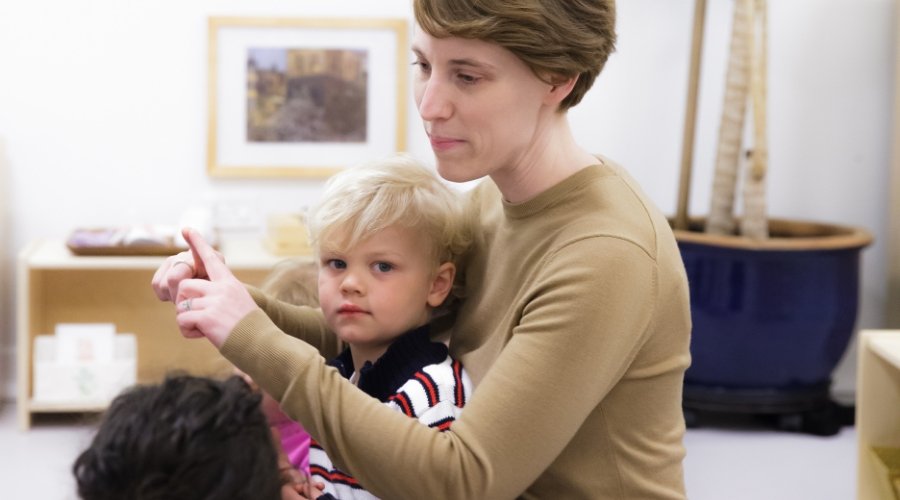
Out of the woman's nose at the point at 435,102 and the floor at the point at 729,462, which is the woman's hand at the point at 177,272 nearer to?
the woman's nose at the point at 435,102

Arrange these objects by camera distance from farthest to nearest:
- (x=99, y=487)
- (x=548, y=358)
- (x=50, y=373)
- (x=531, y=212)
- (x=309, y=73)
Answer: (x=309, y=73) < (x=50, y=373) < (x=531, y=212) < (x=548, y=358) < (x=99, y=487)

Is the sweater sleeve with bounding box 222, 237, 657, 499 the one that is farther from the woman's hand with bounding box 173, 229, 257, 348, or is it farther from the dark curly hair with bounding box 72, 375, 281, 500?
the dark curly hair with bounding box 72, 375, 281, 500

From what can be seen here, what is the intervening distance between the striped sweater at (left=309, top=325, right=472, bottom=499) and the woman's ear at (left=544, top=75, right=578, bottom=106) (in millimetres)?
373

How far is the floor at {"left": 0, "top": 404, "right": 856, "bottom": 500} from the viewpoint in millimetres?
3088

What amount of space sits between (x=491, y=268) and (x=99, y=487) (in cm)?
66

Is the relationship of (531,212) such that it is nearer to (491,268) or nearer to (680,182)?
(491,268)

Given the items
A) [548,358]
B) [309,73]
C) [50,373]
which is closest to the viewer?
[548,358]

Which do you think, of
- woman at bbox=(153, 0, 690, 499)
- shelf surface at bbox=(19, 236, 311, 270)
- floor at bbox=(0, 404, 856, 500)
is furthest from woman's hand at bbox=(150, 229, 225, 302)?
shelf surface at bbox=(19, 236, 311, 270)

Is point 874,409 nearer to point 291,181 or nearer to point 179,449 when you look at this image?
point 179,449

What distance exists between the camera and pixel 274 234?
360cm

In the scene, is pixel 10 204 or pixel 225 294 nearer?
pixel 225 294

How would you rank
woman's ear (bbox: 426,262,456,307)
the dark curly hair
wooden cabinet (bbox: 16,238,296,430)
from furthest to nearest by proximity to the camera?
wooden cabinet (bbox: 16,238,296,430) < woman's ear (bbox: 426,262,456,307) < the dark curly hair

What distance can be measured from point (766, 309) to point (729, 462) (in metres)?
0.45

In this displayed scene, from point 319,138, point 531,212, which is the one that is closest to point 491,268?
point 531,212
